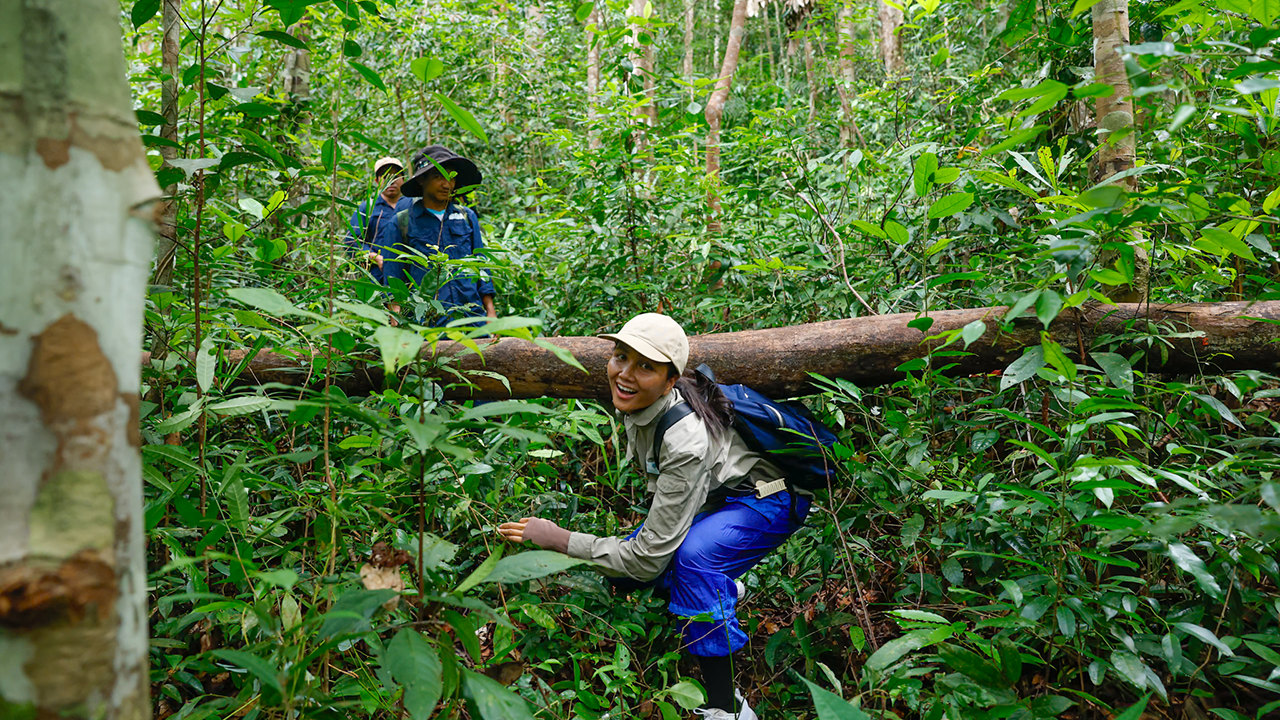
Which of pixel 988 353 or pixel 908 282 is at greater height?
pixel 908 282

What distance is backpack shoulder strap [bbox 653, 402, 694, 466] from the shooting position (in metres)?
2.70

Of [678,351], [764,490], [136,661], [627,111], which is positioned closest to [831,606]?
[764,490]

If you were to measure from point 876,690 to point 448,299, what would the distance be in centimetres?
330

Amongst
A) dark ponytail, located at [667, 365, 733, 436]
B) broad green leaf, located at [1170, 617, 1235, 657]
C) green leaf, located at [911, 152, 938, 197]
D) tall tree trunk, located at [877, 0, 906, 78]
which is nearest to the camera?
broad green leaf, located at [1170, 617, 1235, 657]

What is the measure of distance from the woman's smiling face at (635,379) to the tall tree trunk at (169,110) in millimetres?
1459

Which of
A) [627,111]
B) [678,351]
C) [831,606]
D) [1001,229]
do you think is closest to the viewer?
[678,351]

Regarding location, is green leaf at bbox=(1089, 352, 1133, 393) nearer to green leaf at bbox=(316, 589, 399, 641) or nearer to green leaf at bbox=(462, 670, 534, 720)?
green leaf at bbox=(462, 670, 534, 720)

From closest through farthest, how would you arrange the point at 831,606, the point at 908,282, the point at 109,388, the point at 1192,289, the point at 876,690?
the point at 109,388, the point at 876,690, the point at 831,606, the point at 1192,289, the point at 908,282

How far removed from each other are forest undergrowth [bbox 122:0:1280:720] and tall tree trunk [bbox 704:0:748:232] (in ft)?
0.35

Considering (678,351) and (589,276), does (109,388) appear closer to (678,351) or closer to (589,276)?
(678,351)

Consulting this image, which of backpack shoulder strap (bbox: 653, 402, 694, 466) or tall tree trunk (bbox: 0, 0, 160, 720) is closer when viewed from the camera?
tall tree trunk (bbox: 0, 0, 160, 720)

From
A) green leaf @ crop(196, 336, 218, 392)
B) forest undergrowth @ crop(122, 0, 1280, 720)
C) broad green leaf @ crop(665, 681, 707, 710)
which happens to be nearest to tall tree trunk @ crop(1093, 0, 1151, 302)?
forest undergrowth @ crop(122, 0, 1280, 720)

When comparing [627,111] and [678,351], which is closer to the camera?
[678,351]

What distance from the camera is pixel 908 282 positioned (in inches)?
147
